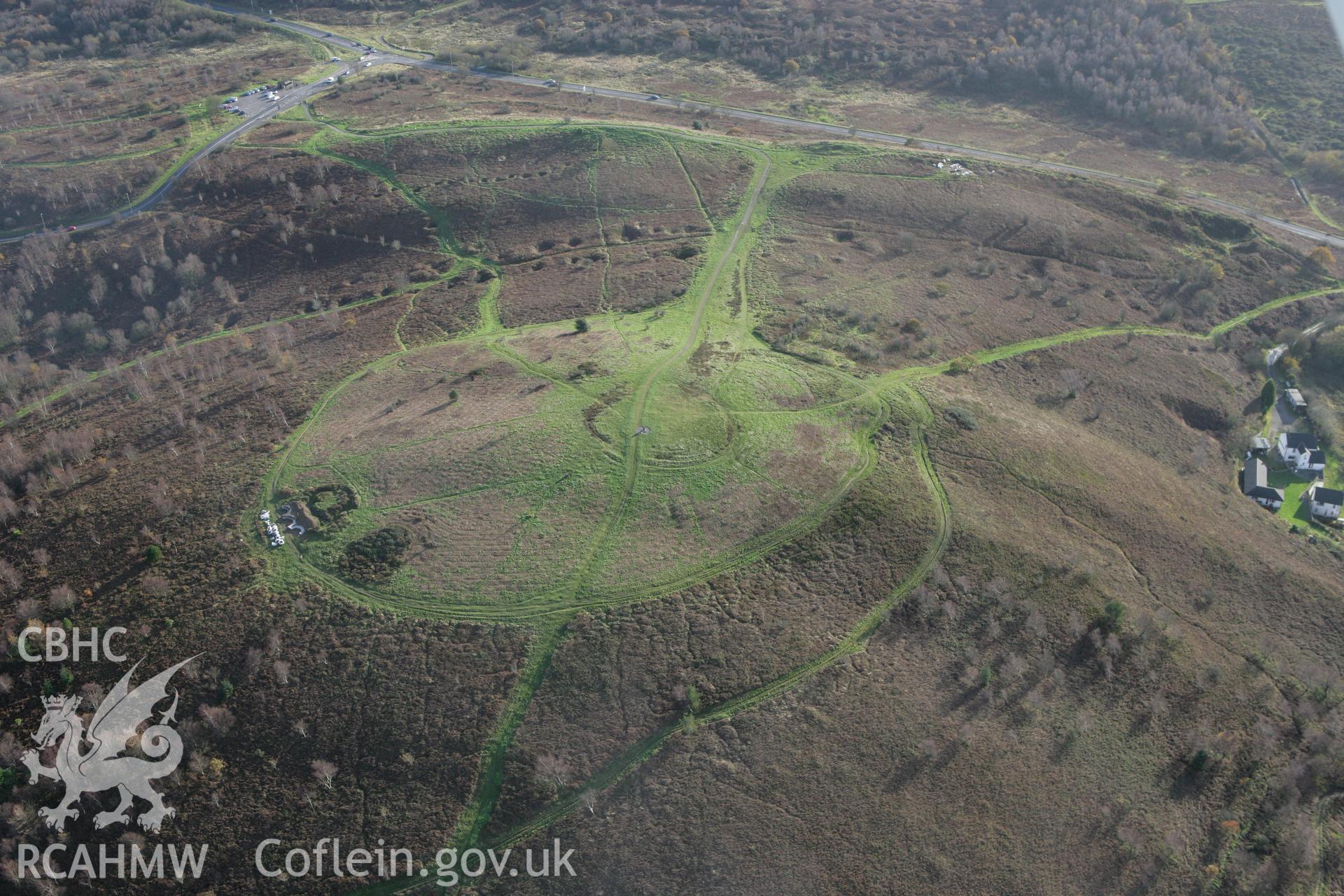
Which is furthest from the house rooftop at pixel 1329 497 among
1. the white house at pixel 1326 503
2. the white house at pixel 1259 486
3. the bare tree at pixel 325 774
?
the bare tree at pixel 325 774

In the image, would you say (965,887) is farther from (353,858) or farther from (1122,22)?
(1122,22)

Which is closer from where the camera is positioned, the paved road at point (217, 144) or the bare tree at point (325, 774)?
the bare tree at point (325, 774)

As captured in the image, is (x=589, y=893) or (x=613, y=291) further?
(x=613, y=291)

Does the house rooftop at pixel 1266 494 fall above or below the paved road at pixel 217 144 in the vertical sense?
below

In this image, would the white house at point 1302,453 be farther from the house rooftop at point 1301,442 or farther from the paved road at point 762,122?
the paved road at point 762,122

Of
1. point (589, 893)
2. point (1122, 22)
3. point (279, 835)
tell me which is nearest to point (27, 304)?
point (279, 835)

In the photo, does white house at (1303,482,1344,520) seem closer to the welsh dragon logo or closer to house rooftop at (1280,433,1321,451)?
house rooftop at (1280,433,1321,451)
